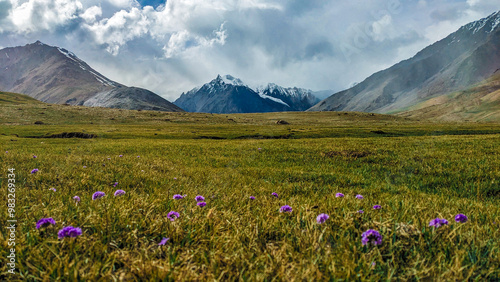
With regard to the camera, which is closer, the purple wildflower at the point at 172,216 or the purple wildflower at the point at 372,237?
the purple wildflower at the point at 372,237

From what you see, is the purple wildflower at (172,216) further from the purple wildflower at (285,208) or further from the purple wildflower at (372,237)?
the purple wildflower at (372,237)

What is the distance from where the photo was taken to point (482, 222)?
3768mm

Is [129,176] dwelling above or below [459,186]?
above

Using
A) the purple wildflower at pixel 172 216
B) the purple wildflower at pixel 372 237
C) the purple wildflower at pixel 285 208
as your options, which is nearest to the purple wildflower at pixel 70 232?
the purple wildflower at pixel 172 216

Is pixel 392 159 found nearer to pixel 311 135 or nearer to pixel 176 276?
pixel 176 276

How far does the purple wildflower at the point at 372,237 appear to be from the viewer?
2.41 meters

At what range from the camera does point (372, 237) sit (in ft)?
8.25

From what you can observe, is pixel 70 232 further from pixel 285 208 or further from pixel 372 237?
pixel 372 237

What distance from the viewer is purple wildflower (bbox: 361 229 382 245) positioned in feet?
7.89

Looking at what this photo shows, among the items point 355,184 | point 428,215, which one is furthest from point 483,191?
point 428,215

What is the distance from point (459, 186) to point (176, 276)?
10761mm

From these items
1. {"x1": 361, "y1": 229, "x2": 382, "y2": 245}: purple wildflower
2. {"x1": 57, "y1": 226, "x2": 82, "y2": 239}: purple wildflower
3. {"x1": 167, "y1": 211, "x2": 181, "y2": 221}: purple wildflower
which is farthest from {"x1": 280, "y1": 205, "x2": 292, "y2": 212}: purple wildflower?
{"x1": 57, "y1": 226, "x2": 82, "y2": 239}: purple wildflower

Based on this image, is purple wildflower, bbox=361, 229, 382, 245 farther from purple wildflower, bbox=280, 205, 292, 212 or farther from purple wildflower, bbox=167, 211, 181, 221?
purple wildflower, bbox=167, 211, 181, 221

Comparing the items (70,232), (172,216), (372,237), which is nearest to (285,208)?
(372,237)
